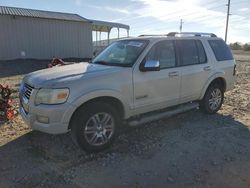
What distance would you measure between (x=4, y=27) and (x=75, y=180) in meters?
18.4

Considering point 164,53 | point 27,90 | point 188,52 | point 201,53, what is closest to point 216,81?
point 201,53

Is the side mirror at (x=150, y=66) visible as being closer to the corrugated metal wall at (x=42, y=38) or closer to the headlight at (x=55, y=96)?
the headlight at (x=55, y=96)

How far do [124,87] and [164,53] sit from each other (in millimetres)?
1278

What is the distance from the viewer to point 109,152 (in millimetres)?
4984

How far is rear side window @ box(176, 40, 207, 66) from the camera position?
6211mm

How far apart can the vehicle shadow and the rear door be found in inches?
28.6

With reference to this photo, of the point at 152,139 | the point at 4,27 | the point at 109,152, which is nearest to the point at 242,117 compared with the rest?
the point at 152,139

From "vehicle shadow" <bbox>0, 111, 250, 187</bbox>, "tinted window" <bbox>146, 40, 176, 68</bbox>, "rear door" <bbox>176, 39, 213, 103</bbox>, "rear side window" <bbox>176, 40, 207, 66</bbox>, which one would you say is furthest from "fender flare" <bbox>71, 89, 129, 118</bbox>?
"rear side window" <bbox>176, 40, 207, 66</bbox>

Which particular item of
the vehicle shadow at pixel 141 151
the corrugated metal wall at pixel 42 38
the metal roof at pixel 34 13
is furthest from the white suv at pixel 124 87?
the metal roof at pixel 34 13

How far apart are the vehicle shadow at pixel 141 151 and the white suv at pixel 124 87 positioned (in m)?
0.37

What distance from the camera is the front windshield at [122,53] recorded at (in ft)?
17.7

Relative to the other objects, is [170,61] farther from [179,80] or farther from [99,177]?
[99,177]

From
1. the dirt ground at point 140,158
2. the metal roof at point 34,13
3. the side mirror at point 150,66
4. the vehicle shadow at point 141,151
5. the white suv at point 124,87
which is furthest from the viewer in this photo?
the metal roof at point 34,13

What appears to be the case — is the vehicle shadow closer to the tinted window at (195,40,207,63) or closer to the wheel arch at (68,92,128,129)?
the wheel arch at (68,92,128,129)
